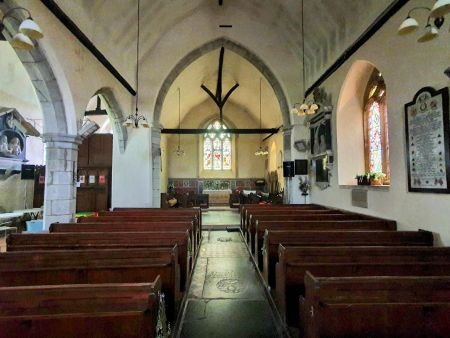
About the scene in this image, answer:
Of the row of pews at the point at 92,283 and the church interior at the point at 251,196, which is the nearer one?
the row of pews at the point at 92,283

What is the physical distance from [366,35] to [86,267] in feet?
15.8

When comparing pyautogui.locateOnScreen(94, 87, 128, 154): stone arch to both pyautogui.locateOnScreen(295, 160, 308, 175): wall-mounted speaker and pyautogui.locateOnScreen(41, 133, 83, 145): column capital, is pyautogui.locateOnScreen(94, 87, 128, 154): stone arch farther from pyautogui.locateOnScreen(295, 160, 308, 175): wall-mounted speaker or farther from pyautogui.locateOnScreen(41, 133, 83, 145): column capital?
pyautogui.locateOnScreen(295, 160, 308, 175): wall-mounted speaker

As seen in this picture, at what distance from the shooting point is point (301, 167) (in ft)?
22.9

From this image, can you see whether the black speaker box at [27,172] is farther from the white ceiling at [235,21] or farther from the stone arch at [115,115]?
the white ceiling at [235,21]

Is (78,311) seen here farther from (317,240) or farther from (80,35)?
(80,35)

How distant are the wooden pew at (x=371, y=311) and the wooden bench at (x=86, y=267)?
1095 millimetres

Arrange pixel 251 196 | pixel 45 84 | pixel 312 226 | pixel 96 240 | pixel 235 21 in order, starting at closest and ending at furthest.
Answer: pixel 96 240, pixel 312 226, pixel 45 84, pixel 235 21, pixel 251 196

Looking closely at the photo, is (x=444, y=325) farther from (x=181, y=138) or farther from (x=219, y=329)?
(x=181, y=138)

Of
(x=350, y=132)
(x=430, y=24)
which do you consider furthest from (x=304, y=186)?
(x=430, y=24)

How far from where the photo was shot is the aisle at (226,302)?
7.50 feet

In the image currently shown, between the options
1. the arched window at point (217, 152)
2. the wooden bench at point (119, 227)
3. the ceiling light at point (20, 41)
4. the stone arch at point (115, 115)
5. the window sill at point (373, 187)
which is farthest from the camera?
the arched window at point (217, 152)

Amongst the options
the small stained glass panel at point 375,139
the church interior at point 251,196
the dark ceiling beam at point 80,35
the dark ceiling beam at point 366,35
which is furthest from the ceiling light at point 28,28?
the small stained glass panel at point 375,139

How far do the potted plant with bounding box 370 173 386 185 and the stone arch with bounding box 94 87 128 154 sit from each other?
519 centimetres

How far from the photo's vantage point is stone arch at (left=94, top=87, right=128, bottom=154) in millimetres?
5935
